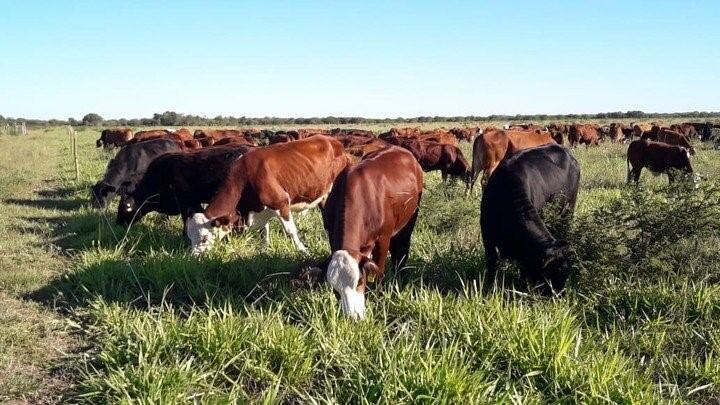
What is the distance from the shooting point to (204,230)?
26.0 ft

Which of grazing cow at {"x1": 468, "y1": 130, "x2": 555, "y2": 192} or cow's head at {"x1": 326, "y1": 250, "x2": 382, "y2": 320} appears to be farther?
grazing cow at {"x1": 468, "y1": 130, "x2": 555, "y2": 192}

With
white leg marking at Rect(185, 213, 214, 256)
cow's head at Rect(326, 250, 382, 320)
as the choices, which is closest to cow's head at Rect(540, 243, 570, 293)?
cow's head at Rect(326, 250, 382, 320)

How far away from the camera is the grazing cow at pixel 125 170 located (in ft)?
43.8

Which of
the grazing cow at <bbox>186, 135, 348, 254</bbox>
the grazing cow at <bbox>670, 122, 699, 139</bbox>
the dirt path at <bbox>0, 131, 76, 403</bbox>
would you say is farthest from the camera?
the grazing cow at <bbox>670, 122, 699, 139</bbox>

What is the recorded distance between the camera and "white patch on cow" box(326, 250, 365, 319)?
215 inches

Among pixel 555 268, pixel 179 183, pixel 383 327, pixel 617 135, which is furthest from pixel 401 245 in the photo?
pixel 617 135

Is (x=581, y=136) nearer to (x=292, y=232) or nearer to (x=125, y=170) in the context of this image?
(x=125, y=170)

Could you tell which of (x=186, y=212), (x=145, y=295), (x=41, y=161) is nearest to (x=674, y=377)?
(x=145, y=295)

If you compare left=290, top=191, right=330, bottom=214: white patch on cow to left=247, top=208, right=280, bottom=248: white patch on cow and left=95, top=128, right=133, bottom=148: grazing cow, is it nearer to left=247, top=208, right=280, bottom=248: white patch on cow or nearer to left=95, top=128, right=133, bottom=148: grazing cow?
left=247, top=208, right=280, bottom=248: white patch on cow

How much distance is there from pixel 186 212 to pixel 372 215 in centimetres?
470

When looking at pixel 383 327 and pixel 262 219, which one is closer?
pixel 383 327

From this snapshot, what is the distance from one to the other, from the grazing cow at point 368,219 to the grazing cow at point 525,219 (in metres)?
0.96

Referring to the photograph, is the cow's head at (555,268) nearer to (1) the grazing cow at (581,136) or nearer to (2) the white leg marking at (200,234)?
(2) the white leg marking at (200,234)

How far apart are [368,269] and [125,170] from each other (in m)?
9.72
